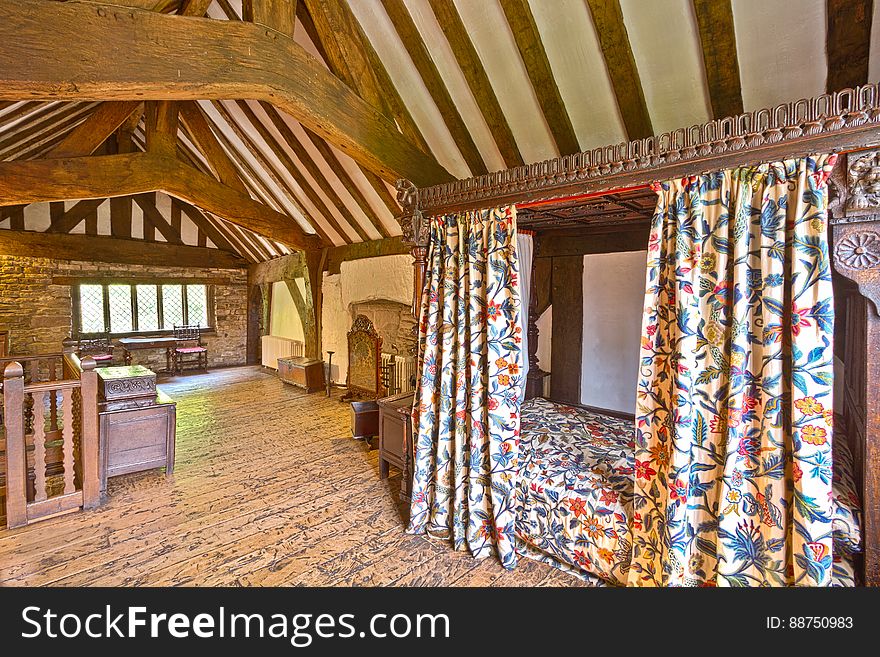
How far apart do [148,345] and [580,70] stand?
860cm

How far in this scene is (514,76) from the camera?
2.62m

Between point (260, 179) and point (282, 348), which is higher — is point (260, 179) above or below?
above

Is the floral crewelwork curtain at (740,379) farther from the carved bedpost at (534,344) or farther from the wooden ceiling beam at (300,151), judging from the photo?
the wooden ceiling beam at (300,151)

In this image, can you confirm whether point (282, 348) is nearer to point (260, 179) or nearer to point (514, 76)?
point (260, 179)

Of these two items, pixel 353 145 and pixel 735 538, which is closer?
pixel 735 538

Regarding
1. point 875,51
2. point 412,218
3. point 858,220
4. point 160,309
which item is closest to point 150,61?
point 412,218

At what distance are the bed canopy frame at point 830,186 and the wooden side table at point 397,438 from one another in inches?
56.9

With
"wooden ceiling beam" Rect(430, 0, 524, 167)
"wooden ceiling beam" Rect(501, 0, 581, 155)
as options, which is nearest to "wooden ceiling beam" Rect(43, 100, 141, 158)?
"wooden ceiling beam" Rect(430, 0, 524, 167)

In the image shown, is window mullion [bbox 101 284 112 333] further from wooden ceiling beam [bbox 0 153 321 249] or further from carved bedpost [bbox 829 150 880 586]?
carved bedpost [bbox 829 150 880 586]

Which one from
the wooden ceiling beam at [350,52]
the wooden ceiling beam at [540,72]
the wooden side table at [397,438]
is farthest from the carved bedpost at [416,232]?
the wooden ceiling beam at [540,72]

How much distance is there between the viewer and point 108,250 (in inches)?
304

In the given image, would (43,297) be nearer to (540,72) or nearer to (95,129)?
(95,129)
